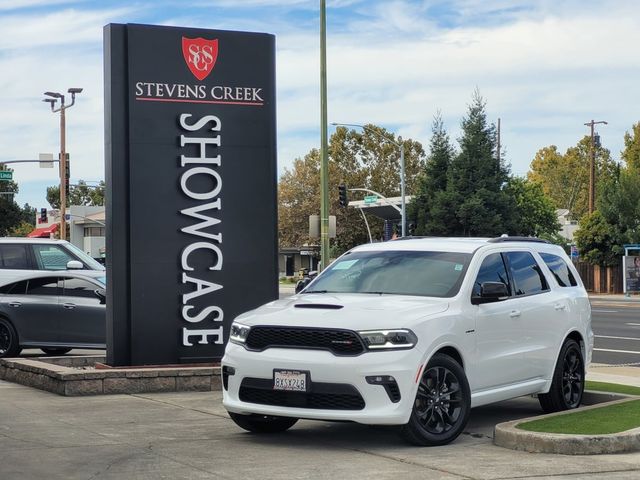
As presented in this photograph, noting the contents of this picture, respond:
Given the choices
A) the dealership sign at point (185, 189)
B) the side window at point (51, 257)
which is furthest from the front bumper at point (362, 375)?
the side window at point (51, 257)

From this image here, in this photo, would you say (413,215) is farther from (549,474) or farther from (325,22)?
(549,474)

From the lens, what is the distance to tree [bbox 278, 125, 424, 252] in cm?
8838

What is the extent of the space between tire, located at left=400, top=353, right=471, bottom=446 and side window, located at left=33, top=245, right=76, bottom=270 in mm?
9814

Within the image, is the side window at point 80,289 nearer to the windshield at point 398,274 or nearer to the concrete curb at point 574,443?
the windshield at point 398,274

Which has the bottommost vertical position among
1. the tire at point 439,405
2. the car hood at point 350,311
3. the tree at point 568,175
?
the tire at point 439,405

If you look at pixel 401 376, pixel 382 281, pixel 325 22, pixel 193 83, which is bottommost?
pixel 401 376

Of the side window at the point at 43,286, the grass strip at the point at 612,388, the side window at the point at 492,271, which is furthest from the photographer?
the side window at the point at 43,286

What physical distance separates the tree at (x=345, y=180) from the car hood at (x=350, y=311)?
7631 cm

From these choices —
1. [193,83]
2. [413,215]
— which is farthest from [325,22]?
[413,215]

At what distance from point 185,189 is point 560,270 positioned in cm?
470

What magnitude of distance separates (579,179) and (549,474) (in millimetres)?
123717

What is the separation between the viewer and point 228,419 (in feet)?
34.5

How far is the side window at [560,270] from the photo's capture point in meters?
11.4

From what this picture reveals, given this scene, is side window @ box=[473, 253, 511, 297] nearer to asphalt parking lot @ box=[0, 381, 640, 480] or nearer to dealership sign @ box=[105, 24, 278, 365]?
asphalt parking lot @ box=[0, 381, 640, 480]
